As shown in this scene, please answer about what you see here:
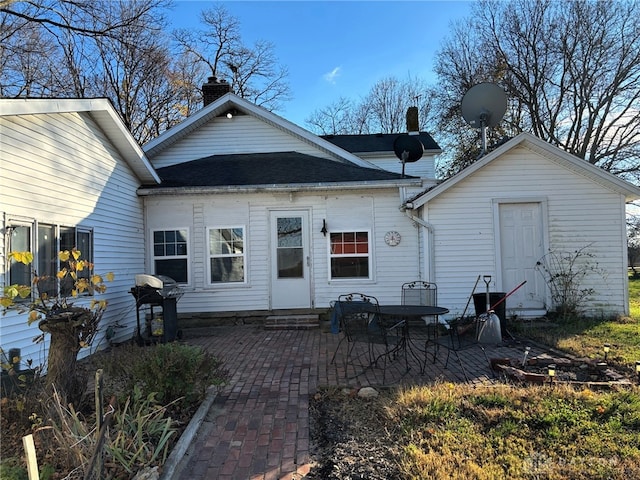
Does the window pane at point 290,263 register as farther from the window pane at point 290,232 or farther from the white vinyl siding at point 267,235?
the white vinyl siding at point 267,235

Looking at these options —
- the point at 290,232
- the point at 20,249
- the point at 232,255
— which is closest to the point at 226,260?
the point at 232,255

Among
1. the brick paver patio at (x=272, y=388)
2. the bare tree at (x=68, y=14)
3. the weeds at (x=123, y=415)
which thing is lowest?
the brick paver patio at (x=272, y=388)

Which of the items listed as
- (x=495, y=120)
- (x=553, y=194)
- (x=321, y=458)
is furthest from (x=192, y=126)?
(x=321, y=458)

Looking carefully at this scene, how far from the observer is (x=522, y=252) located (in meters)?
8.45

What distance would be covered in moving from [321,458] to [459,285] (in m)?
6.16

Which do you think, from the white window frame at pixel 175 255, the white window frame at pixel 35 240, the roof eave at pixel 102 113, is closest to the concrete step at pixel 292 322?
the white window frame at pixel 175 255

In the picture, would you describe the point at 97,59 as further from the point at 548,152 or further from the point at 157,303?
the point at 548,152

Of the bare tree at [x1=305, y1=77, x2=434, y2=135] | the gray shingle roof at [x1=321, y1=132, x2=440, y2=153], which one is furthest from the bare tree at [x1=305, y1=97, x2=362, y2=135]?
the gray shingle roof at [x1=321, y1=132, x2=440, y2=153]

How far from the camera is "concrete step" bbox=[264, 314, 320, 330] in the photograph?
8.48 m

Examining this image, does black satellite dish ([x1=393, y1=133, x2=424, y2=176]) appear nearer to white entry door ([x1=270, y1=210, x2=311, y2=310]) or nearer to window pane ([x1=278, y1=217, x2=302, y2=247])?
white entry door ([x1=270, y1=210, x2=311, y2=310])

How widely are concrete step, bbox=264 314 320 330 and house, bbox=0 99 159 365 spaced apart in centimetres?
291

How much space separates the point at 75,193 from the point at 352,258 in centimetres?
561

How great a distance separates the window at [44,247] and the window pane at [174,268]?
89.5 inches

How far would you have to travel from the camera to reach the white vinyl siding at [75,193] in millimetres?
5188
